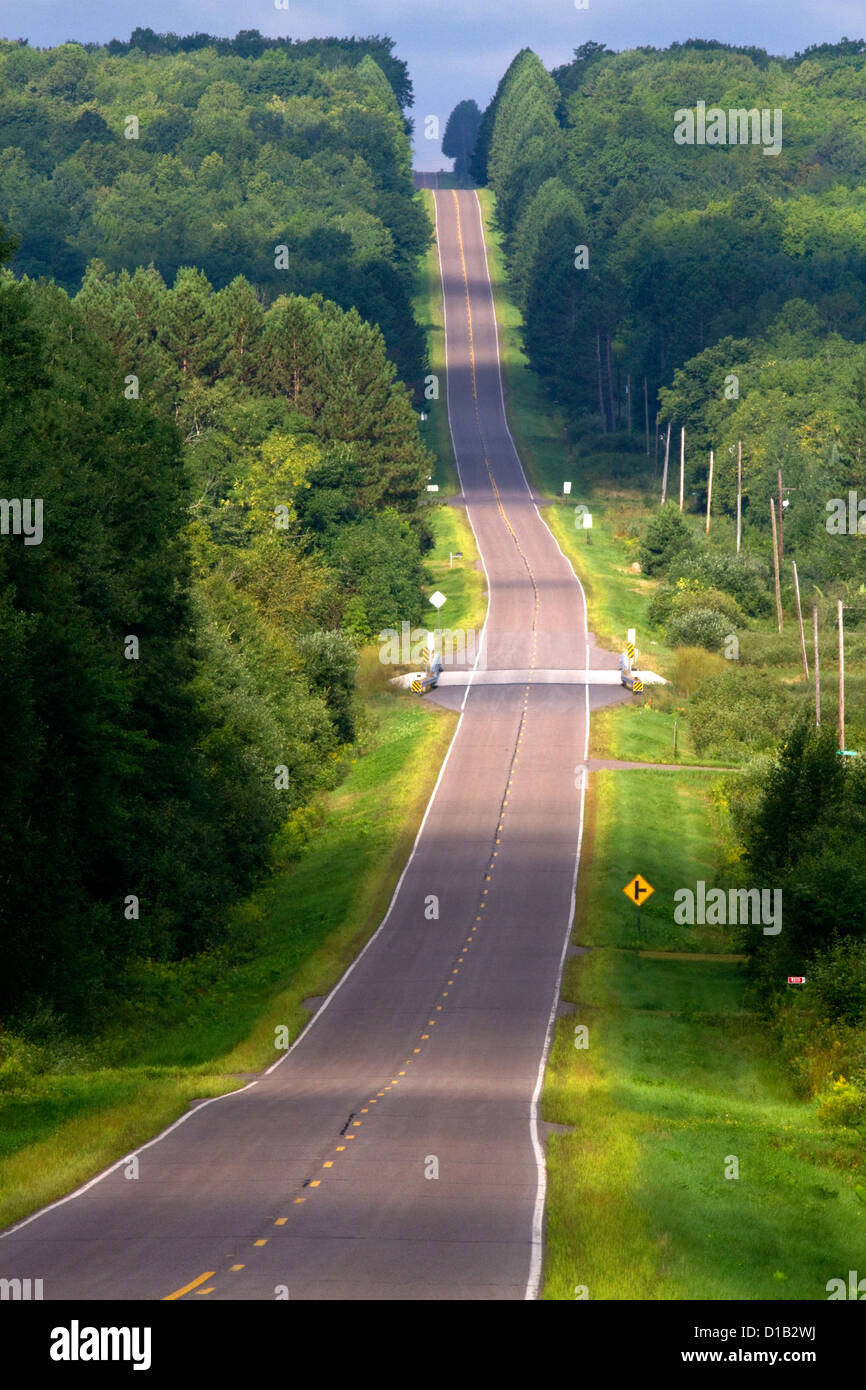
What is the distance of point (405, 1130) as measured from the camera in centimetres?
2950

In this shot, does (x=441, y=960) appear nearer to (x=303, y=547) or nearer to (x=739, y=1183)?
(x=739, y=1183)

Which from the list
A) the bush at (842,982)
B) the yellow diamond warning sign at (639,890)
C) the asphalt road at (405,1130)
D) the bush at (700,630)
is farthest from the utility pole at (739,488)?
the bush at (842,982)

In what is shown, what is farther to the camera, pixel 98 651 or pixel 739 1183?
pixel 98 651

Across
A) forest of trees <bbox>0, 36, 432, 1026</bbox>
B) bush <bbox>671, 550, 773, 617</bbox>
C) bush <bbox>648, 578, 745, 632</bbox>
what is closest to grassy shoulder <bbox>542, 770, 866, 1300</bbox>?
forest of trees <bbox>0, 36, 432, 1026</bbox>

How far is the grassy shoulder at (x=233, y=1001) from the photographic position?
94.3 feet

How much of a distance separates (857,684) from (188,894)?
45.2 metres

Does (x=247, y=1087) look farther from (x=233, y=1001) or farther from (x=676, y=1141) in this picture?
(x=233, y=1001)

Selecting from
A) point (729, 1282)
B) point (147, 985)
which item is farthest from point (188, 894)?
point (729, 1282)

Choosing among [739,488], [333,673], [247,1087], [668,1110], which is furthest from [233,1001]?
[739,488]

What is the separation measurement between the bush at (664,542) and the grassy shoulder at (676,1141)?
6087 centimetres

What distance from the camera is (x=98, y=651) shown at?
140ft

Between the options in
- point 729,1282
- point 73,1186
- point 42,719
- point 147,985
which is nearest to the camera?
point 729,1282

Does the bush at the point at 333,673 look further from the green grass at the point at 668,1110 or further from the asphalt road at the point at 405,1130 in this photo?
the green grass at the point at 668,1110

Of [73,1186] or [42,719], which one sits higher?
[42,719]
